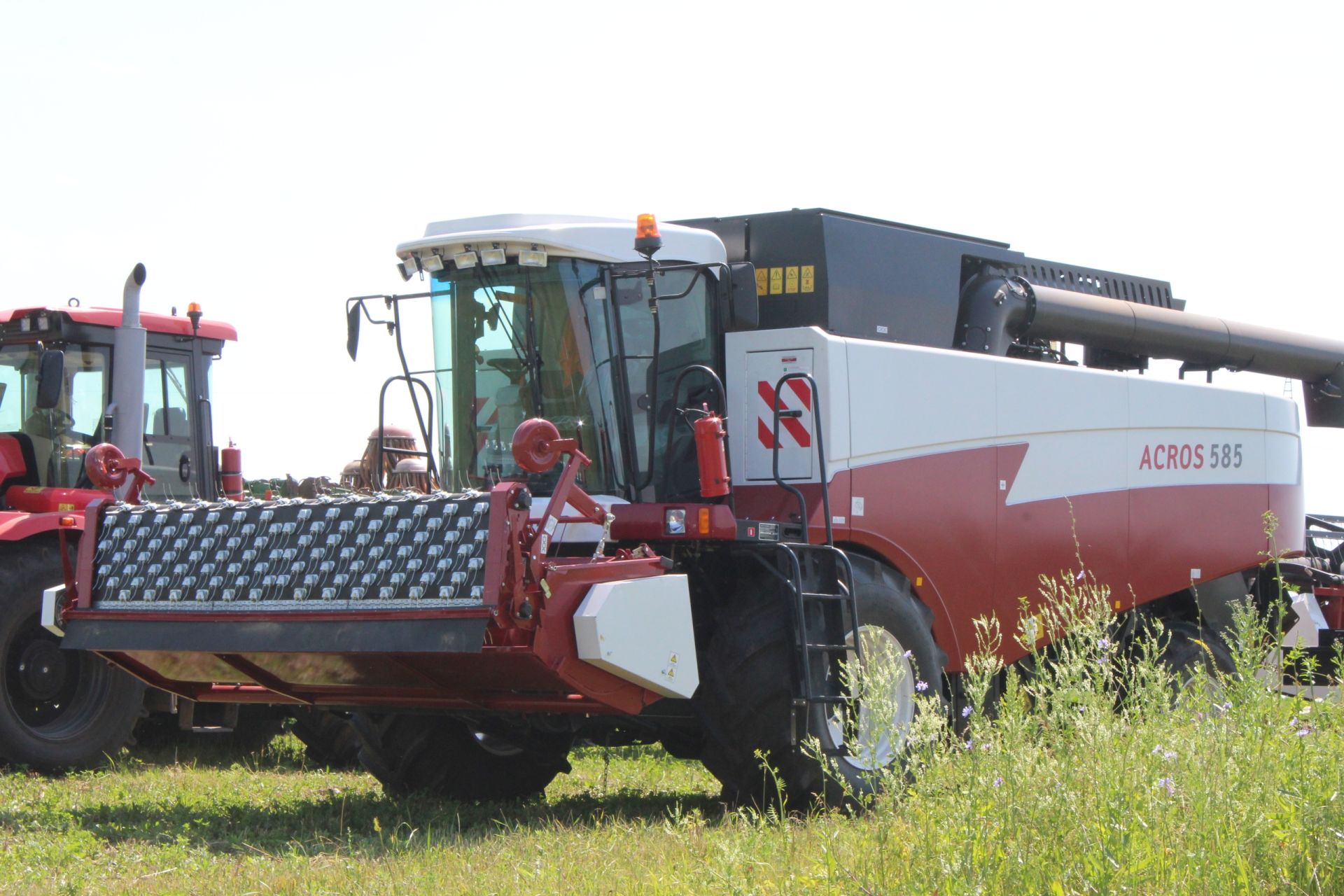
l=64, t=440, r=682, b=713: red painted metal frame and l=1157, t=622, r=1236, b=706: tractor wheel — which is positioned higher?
l=64, t=440, r=682, b=713: red painted metal frame

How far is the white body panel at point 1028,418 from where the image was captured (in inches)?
305

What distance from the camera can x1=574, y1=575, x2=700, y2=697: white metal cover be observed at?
242 inches

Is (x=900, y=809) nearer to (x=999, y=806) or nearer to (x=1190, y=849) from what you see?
(x=999, y=806)

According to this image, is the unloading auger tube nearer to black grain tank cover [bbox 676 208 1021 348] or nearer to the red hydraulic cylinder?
black grain tank cover [bbox 676 208 1021 348]

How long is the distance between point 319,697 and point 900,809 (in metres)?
3.56

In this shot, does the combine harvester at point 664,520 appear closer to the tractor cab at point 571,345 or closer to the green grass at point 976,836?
the tractor cab at point 571,345

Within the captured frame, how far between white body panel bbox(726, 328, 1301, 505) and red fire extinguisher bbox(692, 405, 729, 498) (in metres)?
0.86

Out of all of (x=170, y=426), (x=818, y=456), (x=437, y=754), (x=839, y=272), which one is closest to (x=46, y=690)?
(x=170, y=426)

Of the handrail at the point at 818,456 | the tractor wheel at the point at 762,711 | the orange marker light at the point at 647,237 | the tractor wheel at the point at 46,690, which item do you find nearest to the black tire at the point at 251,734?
the tractor wheel at the point at 46,690

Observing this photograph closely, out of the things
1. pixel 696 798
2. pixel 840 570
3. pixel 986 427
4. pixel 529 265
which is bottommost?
pixel 696 798

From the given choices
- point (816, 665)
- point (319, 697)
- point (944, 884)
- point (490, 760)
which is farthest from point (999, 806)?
point (490, 760)

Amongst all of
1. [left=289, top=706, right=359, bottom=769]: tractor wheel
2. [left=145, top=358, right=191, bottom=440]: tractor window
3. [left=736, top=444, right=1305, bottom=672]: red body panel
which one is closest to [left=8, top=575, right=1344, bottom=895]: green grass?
[left=736, top=444, right=1305, bottom=672]: red body panel

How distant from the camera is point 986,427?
8.59 m

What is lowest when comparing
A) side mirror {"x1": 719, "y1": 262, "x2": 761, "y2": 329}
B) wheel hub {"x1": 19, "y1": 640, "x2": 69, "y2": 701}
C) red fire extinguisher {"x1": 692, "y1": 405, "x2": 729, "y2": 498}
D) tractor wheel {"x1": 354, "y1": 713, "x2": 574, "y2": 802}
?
tractor wheel {"x1": 354, "y1": 713, "x2": 574, "y2": 802}
